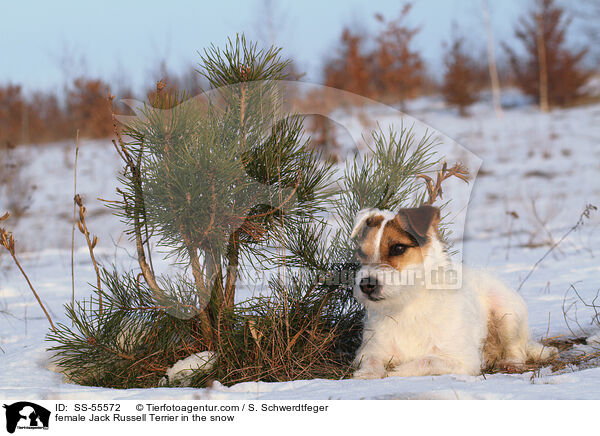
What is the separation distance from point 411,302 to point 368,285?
40cm

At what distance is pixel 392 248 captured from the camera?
13.0 feet

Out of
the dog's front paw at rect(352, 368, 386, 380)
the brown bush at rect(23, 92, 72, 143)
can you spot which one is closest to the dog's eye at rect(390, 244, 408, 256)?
the dog's front paw at rect(352, 368, 386, 380)

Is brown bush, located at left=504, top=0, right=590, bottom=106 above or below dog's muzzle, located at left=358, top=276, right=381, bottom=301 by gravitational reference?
above

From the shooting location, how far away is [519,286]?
273 inches

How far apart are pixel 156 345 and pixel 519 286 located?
471cm

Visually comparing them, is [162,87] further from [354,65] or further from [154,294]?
[354,65]

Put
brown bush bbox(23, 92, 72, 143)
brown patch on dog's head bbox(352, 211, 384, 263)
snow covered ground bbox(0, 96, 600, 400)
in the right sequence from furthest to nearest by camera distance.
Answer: brown bush bbox(23, 92, 72, 143) < brown patch on dog's head bbox(352, 211, 384, 263) < snow covered ground bbox(0, 96, 600, 400)

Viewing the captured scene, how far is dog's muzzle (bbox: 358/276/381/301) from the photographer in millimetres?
3777

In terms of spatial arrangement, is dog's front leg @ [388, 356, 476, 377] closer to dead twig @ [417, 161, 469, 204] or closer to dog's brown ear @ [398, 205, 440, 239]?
dog's brown ear @ [398, 205, 440, 239]

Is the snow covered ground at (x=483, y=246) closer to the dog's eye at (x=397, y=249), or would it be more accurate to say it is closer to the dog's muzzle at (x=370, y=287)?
the dog's muzzle at (x=370, y=287)

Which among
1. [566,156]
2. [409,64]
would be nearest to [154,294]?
[566,156]

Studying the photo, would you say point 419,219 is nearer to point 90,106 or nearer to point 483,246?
point 483,246

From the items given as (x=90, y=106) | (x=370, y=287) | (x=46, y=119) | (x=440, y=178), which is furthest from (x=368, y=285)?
(x=46, y=119)
